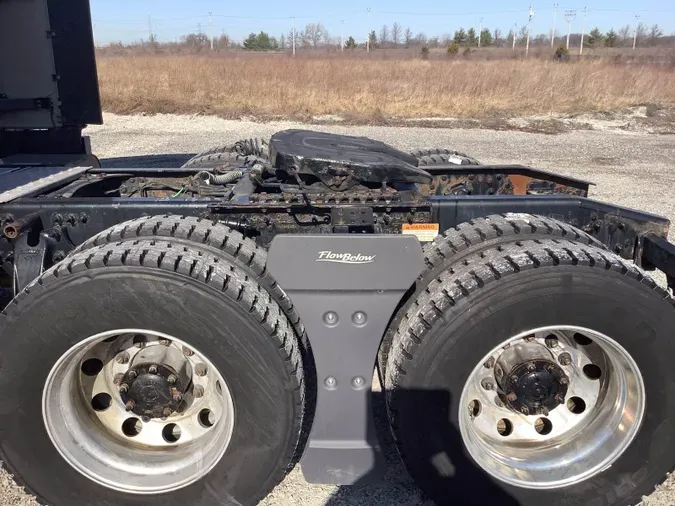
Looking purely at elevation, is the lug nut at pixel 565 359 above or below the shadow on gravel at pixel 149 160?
above

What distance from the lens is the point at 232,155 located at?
4.93 meters

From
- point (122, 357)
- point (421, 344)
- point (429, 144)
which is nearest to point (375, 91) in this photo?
point (429, 144)

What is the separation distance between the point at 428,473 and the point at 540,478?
53 centimetres

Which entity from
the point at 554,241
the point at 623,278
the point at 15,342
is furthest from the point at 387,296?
the point at 15,342

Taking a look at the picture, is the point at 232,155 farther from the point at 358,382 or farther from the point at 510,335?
the point at 510,335

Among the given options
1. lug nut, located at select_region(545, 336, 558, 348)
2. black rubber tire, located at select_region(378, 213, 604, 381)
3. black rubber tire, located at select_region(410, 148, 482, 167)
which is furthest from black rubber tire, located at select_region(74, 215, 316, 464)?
black rubber tire, located at select_region(410, 148, 482, 167)

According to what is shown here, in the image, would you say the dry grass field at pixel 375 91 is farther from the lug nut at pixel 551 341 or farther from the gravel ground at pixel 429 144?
the lug nut at pixel 551 341

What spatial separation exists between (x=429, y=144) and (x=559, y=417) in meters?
10.9

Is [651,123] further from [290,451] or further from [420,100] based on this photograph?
[290,451]

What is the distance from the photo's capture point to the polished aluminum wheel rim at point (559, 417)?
261 cm

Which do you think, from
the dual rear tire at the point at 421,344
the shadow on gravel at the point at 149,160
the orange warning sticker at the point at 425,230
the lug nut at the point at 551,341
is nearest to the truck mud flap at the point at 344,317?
the dual rear tire at the point at 421,344

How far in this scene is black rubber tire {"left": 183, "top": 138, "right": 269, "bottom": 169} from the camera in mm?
4801

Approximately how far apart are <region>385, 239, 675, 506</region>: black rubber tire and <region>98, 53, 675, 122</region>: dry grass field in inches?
620

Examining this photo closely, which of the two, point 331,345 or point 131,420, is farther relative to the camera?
point 131,420
